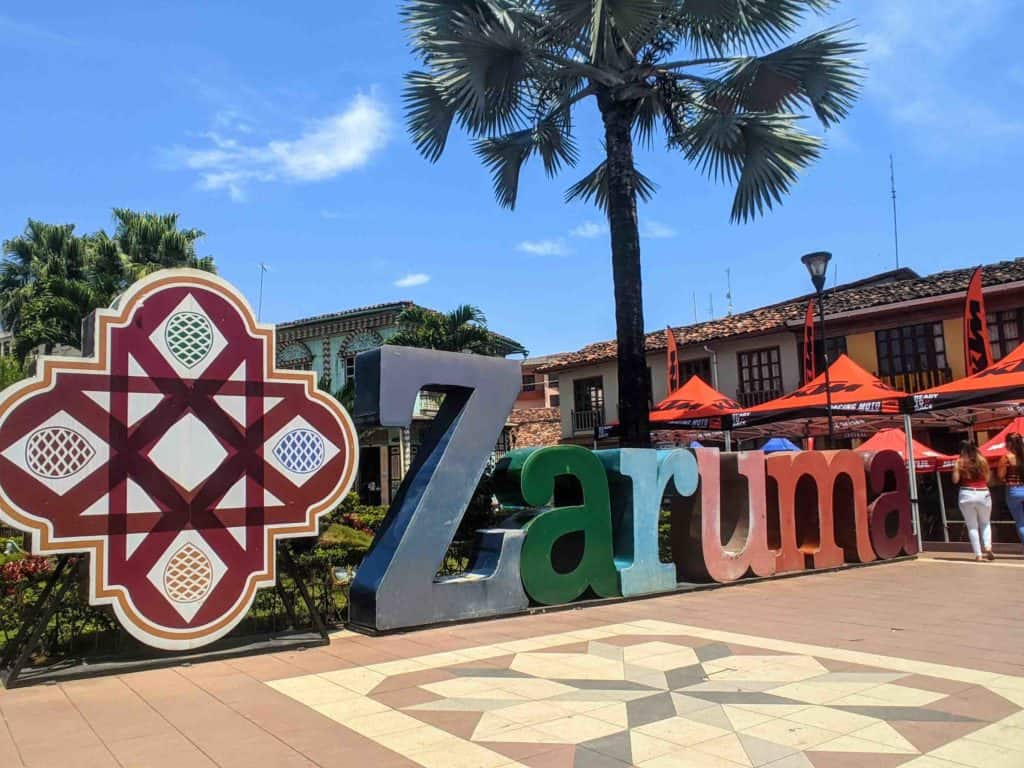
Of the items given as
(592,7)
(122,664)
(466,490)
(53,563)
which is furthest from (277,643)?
(592,7)

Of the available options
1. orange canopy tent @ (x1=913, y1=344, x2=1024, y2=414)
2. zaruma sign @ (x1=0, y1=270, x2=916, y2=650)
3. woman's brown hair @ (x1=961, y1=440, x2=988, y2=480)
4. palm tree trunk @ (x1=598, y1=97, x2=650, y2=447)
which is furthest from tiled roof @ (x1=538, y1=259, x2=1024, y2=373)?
zaruma sign @ (x1=0, y1=270, x2=916, y2=650)

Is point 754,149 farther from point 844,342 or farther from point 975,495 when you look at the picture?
point 844,342

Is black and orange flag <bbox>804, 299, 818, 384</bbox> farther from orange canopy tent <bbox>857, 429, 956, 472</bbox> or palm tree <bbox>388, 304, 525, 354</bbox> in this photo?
palm tree <bbox>388, 304, 525, 354</bbox>

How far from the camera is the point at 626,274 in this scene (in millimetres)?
11977

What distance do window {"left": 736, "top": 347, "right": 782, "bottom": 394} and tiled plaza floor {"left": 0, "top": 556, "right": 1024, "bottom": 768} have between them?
20.7 meters

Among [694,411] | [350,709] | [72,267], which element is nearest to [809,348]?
[694,411]

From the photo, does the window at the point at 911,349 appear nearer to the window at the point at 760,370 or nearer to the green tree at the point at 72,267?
the window at the point at 760,370

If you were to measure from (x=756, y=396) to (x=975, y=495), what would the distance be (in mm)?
16284

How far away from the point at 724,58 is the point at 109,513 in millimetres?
10703

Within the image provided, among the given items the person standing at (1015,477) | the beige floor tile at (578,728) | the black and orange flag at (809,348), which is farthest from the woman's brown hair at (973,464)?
the black and orange flag at (809,348)

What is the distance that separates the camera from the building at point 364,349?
32.0m

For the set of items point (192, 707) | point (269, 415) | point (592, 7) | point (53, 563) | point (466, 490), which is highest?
point (592, 7)

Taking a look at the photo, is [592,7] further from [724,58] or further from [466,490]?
[466,490]

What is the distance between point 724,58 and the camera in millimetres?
12562
